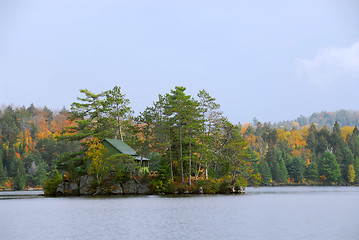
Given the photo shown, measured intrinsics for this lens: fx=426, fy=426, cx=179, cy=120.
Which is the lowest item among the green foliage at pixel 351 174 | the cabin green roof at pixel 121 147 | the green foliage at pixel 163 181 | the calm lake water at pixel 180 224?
the calm lake water at pixel 180 224

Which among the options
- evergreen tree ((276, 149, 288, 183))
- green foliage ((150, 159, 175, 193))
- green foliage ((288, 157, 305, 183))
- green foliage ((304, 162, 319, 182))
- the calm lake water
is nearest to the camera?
the calm lake water

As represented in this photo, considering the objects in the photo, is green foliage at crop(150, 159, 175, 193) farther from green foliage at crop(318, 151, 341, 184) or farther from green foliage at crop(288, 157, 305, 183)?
green foliage at crop(288, 157, 305, 183)

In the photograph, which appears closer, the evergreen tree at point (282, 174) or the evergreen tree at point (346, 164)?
the evergreen tree at point (346, 164)

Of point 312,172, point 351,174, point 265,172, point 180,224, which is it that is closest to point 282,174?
point 265,172

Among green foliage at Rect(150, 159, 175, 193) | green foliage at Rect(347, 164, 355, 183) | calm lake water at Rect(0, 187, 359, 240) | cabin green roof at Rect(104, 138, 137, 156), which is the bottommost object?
calm lake water at Rect(0, 187, 359, 240)

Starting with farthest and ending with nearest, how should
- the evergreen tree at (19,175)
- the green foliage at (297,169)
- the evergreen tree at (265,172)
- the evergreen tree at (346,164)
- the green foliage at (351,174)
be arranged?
1. the green foliage at (297,169)
2. the evergreen tree at (346,164)
3. the green foliage at (351,174)
4. the evergreen tree at (265,172)
5. the evergreen tree at (19,175)

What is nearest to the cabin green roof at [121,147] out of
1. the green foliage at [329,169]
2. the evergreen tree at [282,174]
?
the evergreen tree at [282,174]

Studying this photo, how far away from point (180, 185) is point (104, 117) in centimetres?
1873

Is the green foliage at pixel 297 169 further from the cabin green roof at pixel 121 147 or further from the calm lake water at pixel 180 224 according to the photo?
the calm lake water at pixel 180 224

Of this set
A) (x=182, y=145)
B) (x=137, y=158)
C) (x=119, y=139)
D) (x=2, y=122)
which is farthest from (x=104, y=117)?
(x=2, y=122)

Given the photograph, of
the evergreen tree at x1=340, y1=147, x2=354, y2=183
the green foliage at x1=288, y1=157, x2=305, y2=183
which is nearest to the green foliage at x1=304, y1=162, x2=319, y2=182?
the green foliage at x1=288, y1=157, x2=305, y2=183

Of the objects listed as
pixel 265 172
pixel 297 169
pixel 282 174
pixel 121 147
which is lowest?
pixel 282 174

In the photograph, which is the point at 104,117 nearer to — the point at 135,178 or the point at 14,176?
the point at 135,178

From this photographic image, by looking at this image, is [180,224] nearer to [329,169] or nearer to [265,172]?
[265,172]
